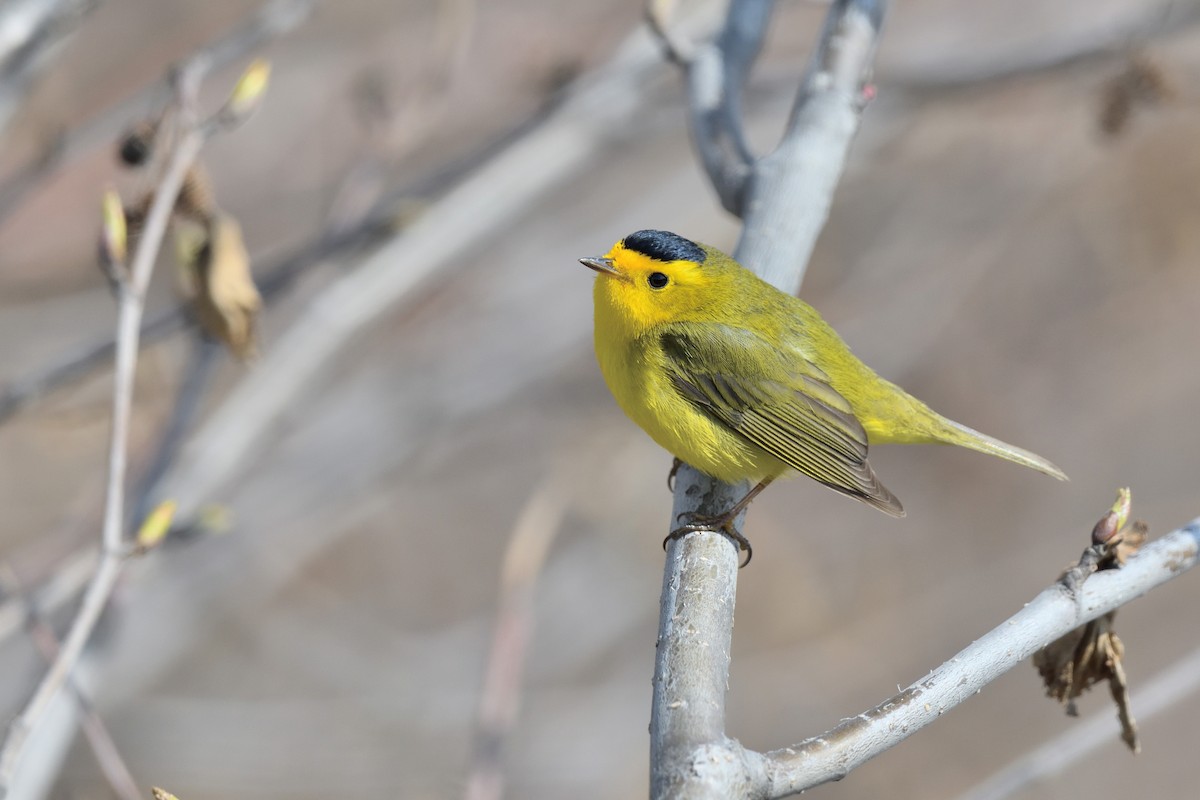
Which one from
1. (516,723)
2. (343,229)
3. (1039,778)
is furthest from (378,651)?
(1039,778)

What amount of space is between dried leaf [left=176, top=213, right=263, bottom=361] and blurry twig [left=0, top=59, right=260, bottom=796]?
0.19 m

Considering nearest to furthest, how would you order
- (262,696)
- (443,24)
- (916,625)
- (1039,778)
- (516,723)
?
(1039,778) → (443,24) → (516,723) → (262,696) → (916,625)

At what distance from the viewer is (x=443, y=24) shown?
4.77 m

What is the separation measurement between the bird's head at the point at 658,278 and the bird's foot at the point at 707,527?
0.71 meters

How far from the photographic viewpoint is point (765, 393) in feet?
11.0

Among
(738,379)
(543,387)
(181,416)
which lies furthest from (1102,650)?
(543,387)

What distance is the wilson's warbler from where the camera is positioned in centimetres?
322

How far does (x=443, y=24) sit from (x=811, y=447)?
2581 mm

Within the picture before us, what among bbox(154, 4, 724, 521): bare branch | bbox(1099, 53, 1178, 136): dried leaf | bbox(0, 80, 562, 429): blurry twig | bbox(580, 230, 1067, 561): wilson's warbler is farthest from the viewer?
bbox(1099, 53, 1178, 136): dried leaf

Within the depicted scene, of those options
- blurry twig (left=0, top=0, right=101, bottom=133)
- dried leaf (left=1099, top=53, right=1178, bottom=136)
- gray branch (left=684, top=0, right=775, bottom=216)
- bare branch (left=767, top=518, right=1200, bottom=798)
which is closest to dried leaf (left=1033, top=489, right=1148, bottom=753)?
bare branch (left=767, top=518, right=1200, bottom=798)

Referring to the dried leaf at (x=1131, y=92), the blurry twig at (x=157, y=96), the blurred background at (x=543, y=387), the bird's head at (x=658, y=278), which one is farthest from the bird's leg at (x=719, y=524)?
the dried leaf at (x=1131, y=92)

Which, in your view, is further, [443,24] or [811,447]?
[443,24]

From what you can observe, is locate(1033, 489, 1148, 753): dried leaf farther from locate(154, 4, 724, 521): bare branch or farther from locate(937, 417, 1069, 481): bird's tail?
locate(154, 4, 724, 521): bare branch

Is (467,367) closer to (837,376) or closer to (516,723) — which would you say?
(837,376)
